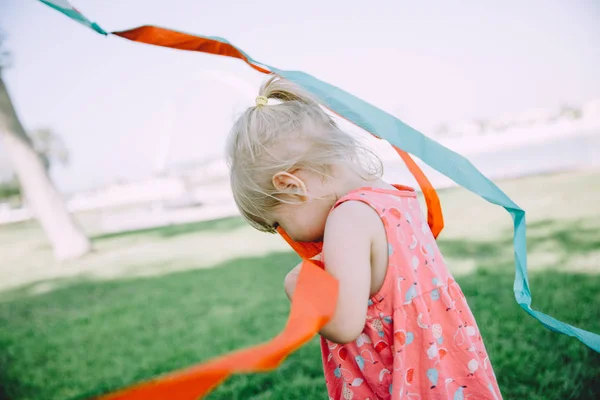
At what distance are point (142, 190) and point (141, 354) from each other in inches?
898

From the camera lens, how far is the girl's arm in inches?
34.3

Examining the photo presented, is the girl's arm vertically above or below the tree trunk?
above

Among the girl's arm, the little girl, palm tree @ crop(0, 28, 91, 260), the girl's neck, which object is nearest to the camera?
the girl's arm

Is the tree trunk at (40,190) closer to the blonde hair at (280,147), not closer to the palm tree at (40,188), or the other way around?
the palm tree at (40,188)

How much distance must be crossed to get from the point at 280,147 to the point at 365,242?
324mm

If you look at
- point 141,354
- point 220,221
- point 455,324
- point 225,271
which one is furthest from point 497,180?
point 455,324

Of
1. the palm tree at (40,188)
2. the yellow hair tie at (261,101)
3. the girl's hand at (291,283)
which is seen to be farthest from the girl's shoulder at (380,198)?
the palm tree at (40,188)

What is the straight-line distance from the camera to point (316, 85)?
1075 millimetres

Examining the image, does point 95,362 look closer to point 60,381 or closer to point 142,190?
point 60,381

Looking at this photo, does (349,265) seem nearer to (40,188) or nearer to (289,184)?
(289,184)

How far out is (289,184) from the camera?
1.08 meters

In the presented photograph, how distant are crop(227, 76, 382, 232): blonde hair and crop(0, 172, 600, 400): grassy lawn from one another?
1.27 m

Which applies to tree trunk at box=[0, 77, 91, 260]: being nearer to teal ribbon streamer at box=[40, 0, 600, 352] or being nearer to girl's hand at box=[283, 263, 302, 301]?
girl's hand at box=[283, 263, 302, 301]

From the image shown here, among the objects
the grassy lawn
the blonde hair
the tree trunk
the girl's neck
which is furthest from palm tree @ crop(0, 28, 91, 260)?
the girl's neck
